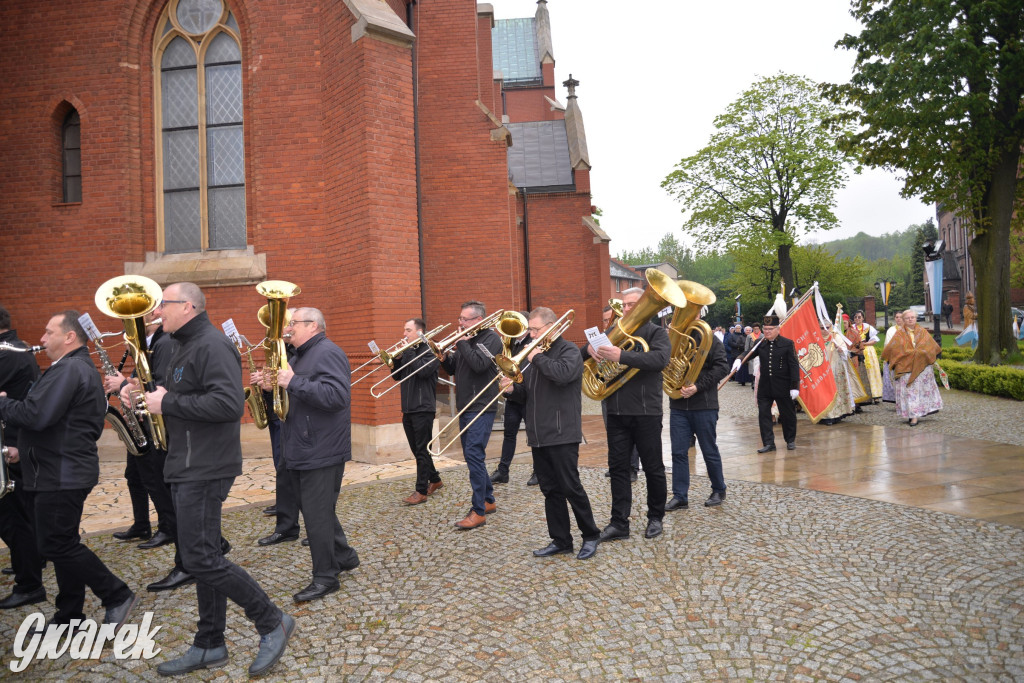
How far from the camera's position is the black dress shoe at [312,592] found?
441 cm

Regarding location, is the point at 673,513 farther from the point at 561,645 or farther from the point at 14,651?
the point at 14,651

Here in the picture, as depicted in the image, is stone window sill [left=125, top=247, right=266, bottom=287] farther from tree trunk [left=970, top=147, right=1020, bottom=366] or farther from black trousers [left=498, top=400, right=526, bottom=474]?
tree trunk [left=970, top=147, right=1020, bottom=366]

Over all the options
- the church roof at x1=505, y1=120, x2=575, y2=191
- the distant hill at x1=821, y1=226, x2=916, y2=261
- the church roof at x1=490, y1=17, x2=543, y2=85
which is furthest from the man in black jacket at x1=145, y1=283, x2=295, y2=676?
the distant hill at x1=821, y1=226, x2=916, y2=261

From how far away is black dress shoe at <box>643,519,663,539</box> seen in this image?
5.54 m

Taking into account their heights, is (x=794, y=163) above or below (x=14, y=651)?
above

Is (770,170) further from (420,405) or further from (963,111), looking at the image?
(420,405)

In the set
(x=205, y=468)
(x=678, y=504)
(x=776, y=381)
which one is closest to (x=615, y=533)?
(x=678, y=504)

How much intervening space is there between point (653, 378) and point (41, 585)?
190 inches

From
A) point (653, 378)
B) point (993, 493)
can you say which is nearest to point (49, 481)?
point (653, 378)

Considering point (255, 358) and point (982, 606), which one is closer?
point (982, 606)

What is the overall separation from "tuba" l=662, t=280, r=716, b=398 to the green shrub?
1170cm

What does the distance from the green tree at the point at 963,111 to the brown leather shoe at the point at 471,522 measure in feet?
56.6

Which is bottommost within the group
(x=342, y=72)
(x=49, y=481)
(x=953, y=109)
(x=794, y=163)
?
(x=49, y=481)

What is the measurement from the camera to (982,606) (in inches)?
159
